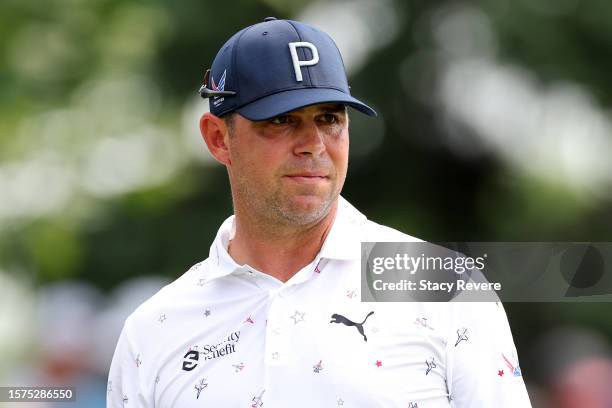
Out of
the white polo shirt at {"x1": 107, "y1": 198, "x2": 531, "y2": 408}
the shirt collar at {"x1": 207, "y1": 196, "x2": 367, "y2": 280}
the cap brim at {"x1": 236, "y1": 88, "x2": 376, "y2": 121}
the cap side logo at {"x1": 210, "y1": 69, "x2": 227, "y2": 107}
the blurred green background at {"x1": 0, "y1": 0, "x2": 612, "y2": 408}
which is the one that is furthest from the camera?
the blurred green background at {"x1": 0, "y1": 0, "x2": 612, "y2": 408}

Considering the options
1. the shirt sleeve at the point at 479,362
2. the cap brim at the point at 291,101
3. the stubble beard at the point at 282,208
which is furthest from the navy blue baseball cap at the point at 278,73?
the shirt sleeve at the point at 479,362

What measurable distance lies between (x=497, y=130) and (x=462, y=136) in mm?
242

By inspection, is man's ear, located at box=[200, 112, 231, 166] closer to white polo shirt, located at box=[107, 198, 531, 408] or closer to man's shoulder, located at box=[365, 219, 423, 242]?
white polo shirt, located at box=[107, 198, 531, 408]

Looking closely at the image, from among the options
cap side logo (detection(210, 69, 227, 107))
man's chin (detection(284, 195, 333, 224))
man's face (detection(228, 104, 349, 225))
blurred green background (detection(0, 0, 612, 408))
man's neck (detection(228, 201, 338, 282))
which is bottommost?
man's neck (detection(228, 201, 338, 282))

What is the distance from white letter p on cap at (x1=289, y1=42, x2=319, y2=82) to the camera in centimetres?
291

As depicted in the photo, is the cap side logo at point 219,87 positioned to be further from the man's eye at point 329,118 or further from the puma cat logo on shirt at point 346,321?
the puma cat logo on shirt at point 346,321

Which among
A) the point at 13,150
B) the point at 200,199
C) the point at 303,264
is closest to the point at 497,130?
the point at 200,199

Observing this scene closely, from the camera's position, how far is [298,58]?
2.94 meters

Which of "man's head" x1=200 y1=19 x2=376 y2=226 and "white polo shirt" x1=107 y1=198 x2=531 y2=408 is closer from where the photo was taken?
"white polo shirt" x1=107 y1=198 x2=531 y2=408

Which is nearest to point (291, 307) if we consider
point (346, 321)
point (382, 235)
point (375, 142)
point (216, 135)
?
point (346, 321)

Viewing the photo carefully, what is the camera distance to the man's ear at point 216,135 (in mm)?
3113

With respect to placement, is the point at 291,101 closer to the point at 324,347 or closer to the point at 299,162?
the point at 299,162

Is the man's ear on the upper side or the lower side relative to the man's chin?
upper

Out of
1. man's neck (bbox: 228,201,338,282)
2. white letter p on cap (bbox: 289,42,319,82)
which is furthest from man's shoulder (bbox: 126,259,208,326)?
white letter p on cap (bbox: 289,42,319,82)
